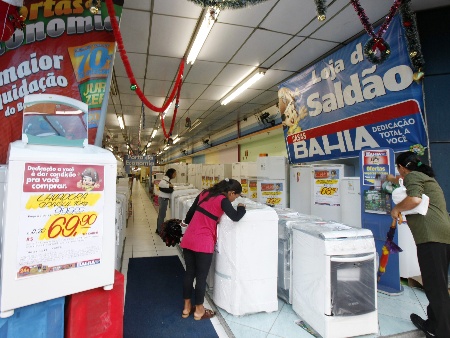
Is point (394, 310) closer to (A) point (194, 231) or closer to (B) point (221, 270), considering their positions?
(B) point (221, 270)

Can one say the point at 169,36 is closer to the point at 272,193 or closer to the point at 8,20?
the point at 8,20

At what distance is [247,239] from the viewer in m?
2.60

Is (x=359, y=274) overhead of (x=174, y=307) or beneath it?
overhead

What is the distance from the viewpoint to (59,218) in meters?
1.58

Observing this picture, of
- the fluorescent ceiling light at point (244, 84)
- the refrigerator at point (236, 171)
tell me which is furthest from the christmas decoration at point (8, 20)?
the refrigerator at point (236, 171)

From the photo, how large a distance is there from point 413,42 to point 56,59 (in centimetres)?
396

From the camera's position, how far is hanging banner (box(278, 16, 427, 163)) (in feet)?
10.5

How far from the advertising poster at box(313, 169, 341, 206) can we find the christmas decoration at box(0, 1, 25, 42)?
4.55 metres

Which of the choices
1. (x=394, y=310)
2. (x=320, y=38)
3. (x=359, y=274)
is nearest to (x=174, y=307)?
(x=359, y=274)

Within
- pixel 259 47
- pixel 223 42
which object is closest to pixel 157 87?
pixel 223 42

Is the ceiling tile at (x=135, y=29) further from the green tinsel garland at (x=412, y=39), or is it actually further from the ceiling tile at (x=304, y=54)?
the green tinsel garland at (x=412, y=39)

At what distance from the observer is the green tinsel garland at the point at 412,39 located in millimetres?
3062

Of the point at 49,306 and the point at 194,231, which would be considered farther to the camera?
the point at 194,231

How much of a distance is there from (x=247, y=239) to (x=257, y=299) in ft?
2.10
